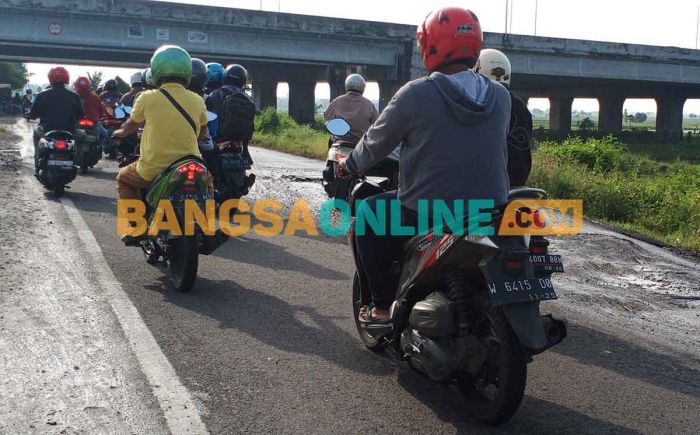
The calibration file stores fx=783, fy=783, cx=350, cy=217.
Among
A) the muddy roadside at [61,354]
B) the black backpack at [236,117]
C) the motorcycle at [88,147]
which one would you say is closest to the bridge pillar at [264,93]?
the motorcycle at [88,147]

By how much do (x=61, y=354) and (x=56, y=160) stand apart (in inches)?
Answer: 310

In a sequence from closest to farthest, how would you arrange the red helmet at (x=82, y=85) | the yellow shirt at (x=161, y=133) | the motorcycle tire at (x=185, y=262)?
the motorcycle tire at (x=185, y=262)
the yellow shirt at (x=161, y=133)
the red helmet at (x=82, y=85)

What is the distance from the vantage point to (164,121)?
6.91 metres

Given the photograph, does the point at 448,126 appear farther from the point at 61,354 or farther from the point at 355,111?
the point at 355,111

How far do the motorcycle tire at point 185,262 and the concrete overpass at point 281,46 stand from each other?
29.8 meters

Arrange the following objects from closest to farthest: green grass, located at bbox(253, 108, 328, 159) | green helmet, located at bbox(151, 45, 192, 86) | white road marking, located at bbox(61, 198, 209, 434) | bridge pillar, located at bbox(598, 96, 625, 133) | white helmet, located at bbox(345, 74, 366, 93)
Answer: white road marking, located at bbox(61, 198, 209, 434)
green helmet, located at bbox(151, 45, 192, 86)
white helmet, located at bbox(345, 74, 366, 93)
green grass, located at bbox(253, 108, 328, 159)
bridge pillar, located at bbox(598, 96, 625, 133)

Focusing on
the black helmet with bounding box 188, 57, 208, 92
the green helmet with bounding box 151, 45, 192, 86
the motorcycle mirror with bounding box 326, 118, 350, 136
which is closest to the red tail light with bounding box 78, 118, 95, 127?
the black helmet with bounding box 188, 57, 208, 92

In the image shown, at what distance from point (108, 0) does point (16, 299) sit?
30.7 meters

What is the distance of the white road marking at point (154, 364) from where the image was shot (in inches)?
152

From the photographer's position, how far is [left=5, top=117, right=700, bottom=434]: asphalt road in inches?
159

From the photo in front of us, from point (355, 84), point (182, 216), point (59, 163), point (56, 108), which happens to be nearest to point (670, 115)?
point (355, 84)

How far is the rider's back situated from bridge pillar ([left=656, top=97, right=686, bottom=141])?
5397 centimetres

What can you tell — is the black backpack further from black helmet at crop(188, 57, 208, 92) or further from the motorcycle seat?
the motorcycle seat

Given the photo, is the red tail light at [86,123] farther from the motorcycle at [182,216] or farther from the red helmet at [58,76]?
the motorcycle at [182,216]
